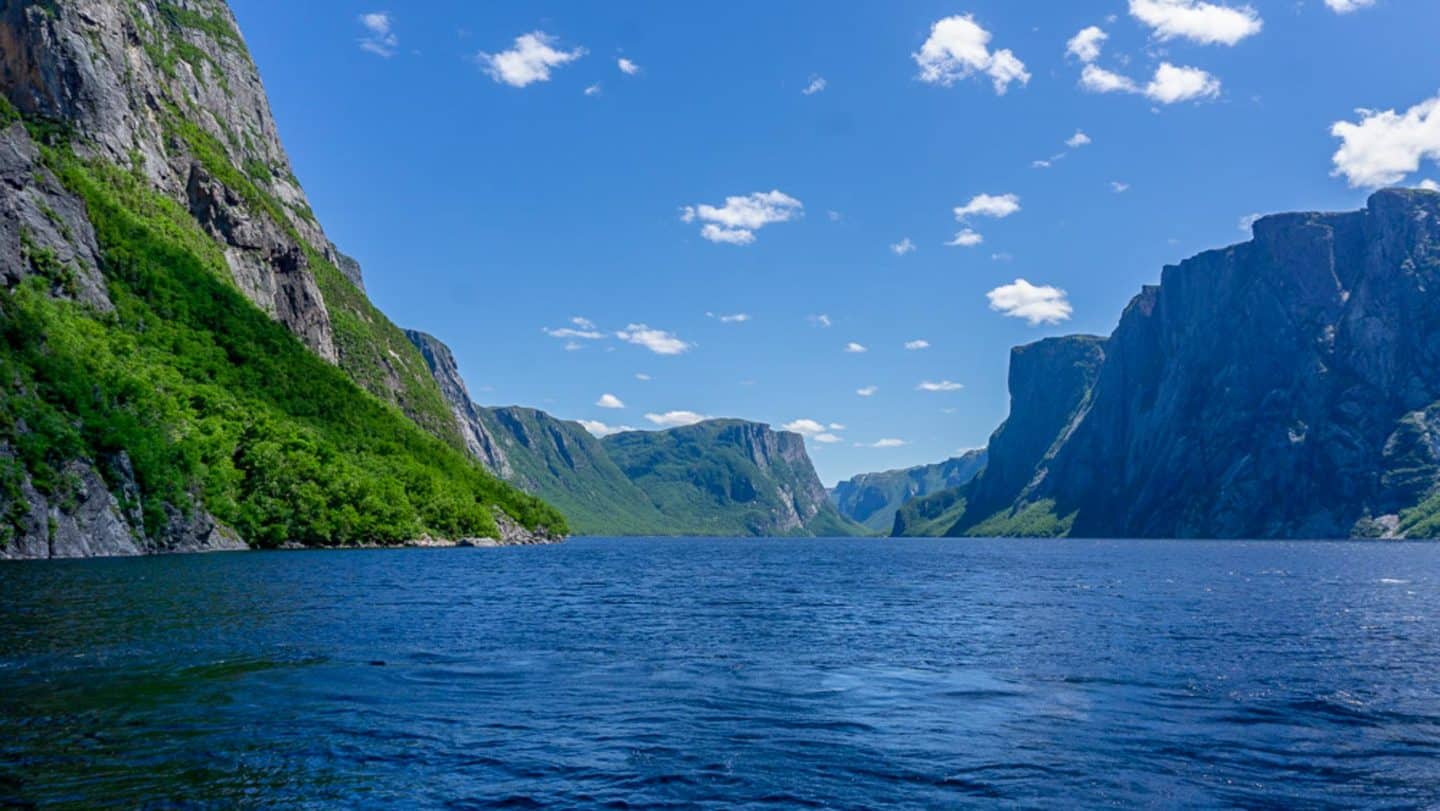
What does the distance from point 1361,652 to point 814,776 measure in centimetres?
3779

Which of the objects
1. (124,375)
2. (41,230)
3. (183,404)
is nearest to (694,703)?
(124,375)

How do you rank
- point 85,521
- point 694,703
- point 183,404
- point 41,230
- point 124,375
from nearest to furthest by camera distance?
point 694,703, point 85,521, point 124,375, point 41,230, point 183,404

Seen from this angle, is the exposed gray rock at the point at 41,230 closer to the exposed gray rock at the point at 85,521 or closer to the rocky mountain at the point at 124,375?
the rocky mountain at the point at 124,375

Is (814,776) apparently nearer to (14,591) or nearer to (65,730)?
(65,730)

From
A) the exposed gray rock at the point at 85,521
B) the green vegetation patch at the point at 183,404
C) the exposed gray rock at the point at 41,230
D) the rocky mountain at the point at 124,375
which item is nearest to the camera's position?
the exposed gray rock at the point at 85,521

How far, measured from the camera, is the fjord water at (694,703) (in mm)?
22109

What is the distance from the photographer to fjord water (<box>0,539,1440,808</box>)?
72.5 ft

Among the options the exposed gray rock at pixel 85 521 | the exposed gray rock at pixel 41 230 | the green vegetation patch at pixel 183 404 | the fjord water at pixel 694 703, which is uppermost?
the exposed gray rock at pixel 41 230

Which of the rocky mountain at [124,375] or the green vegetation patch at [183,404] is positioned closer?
the rocky mountain at [124,375]

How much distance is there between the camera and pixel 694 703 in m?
32.2

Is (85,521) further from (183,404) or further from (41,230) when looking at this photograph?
(41,230)

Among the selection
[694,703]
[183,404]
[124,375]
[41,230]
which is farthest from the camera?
[183,404]

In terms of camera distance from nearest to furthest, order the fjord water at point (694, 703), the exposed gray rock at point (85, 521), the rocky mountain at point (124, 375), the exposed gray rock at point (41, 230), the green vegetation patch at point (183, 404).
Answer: the fjord water at point (694, 703) → the exposed gray rock at point (85, 521) → the rocky mountain at point (124, 375) → the green vegetation patch at point (183, 404) → the exposed gray rock at point (41, 230)

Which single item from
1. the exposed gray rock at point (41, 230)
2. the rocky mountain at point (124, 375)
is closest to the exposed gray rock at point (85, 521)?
the rocky mountain at point (124, 375)
